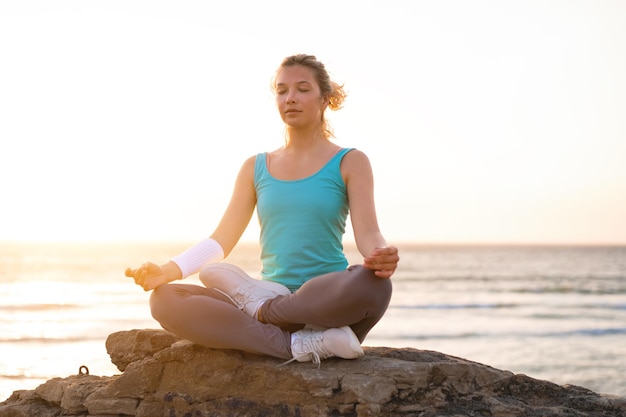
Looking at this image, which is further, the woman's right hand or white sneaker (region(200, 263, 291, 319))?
white sneaker (region(200, 263, 291, 319))

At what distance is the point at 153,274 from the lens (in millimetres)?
3904

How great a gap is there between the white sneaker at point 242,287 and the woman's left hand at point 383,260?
25.7 inches

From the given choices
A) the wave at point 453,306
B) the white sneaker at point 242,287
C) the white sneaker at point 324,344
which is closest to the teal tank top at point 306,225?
the white sneaker at point 242,287

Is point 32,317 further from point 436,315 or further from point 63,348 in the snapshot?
point 436,315

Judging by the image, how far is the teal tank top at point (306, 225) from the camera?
414cm

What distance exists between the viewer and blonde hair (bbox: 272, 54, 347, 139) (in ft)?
14.2

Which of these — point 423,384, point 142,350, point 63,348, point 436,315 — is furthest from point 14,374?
point 436,315

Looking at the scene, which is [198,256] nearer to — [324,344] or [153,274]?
[153,274]

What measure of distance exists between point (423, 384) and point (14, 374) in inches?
297

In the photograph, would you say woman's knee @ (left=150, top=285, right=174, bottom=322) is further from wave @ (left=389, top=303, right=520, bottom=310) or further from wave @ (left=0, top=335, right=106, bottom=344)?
wave @ (left=389, top=303, right=520, bottom=310)

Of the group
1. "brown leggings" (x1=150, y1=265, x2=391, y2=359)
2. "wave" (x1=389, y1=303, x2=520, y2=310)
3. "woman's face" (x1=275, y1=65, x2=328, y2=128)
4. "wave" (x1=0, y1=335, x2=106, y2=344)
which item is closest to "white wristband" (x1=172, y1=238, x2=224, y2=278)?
"brown leggings" (x1=150, y1=265, x2=391, y2=359)

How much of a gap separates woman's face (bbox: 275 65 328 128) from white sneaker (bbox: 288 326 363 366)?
3.97 ft

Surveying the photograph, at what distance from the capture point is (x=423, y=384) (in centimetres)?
377

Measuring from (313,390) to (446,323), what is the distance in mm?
13305
